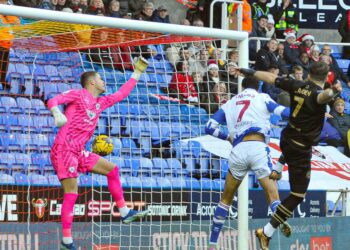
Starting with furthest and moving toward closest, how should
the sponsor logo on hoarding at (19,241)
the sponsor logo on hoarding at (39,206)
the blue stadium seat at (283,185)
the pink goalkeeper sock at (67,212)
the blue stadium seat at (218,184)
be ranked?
the blue stadium seat at (283,185) → the blue stadium seat at (218,184) → the sponsor logo on hoarding at (39,206) → the sponsor logo on hoarding at (19,241) → the pink goalkeeper sock at (67,212)

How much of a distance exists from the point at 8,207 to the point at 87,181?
1.32 m

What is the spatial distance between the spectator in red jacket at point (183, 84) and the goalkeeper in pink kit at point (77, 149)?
7.59ft

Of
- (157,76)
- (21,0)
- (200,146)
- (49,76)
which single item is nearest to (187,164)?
(200,146)

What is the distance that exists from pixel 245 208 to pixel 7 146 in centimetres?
299

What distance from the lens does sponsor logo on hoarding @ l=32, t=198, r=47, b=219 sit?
12484 mm

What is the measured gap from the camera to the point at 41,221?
12.5 meters

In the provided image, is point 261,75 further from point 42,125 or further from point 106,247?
point 42,125

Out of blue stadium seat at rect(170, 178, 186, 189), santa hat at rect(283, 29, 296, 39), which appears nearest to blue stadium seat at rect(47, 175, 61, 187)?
blue stadium seat at rect(170, 178, 186, 189)

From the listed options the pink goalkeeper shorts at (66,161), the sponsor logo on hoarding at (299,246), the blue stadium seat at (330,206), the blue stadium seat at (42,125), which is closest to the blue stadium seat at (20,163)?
the blue stadium seat at (42,125)

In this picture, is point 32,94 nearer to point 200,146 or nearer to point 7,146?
point 7,146

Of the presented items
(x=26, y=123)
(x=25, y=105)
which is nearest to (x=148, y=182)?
(x=26, y=123)

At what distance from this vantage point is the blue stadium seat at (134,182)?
13494 mm

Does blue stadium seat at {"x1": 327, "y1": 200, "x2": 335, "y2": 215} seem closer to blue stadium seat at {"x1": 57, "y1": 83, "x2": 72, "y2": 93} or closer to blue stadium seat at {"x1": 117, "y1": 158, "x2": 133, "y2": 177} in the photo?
blue stadium seat at {"x1": 117, "y1": 158, "x2": 133, "y2": 177}

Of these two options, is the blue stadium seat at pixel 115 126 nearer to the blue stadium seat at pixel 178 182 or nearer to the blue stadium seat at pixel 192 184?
the blue stadium seat at pixel 178 182
